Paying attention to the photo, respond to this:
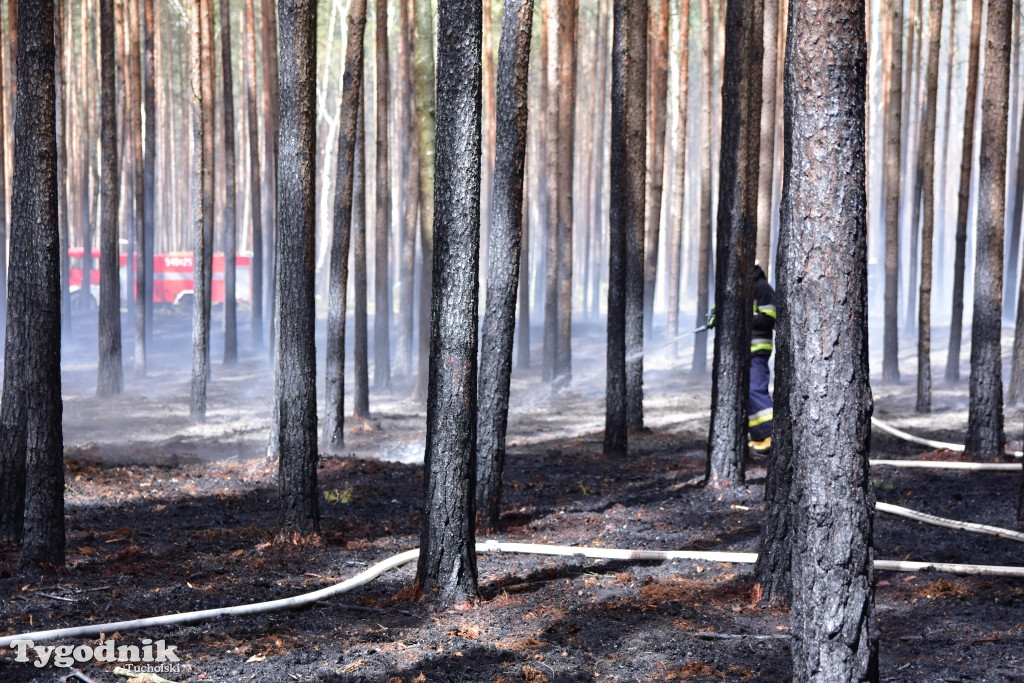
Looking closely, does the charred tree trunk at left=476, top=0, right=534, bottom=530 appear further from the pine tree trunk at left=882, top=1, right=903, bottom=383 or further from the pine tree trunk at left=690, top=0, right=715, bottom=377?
the pine tree trunk at left=690, top=0, right=715, bottom=377

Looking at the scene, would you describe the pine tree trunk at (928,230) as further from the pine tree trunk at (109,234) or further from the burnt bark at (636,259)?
the pine tree trunk at (109,234)

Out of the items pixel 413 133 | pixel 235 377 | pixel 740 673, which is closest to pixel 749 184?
pixel 740 673

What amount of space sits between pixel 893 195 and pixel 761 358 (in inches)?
342

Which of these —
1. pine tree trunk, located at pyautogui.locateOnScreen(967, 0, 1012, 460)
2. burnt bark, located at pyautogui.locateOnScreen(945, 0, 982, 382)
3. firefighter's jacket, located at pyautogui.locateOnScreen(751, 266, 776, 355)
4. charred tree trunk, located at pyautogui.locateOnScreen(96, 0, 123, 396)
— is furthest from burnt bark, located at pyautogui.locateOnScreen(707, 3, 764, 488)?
charred tree trunk, located at pyautogui.locateOnScreen(96, 0, 123, 396)

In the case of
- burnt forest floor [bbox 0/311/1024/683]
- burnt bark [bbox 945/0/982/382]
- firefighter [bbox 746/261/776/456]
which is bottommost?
burnt forest floor [bbox 0/311/1024/683]

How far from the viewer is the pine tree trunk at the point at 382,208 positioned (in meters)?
17.5

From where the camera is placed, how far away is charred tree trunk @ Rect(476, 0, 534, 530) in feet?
25.9

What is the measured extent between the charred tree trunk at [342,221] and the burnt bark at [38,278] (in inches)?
189

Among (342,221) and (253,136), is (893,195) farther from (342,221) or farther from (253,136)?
(253,136)

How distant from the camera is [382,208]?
61.6 feet

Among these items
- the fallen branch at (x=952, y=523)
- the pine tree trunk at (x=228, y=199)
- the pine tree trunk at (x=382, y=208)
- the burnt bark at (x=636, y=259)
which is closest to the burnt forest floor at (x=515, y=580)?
the fallen branch at (x=952, y=523)

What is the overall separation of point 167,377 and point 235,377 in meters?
1.67

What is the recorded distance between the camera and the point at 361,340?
1544 cm

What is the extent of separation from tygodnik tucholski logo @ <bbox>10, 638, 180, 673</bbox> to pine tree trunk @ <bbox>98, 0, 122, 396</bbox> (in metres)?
13.2
